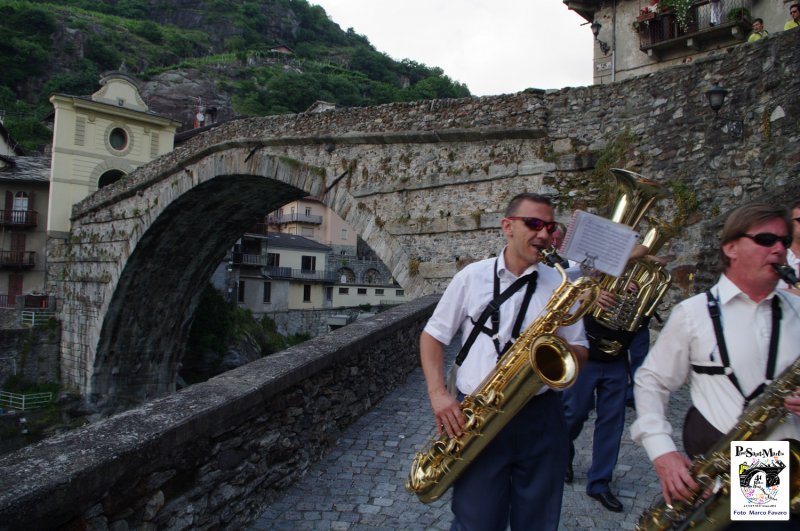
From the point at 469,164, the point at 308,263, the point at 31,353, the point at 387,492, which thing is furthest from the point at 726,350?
the point at 308,263

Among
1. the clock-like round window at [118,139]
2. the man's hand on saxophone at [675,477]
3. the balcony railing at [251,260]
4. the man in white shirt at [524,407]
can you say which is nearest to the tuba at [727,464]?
the man's hand on saxophone at [675,477]

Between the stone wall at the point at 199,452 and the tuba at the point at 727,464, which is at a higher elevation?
the tuba at the point at 727,464

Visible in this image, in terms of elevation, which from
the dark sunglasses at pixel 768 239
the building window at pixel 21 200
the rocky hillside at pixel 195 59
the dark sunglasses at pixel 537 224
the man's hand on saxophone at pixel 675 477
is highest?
the rocky hillside at pixel 195 59

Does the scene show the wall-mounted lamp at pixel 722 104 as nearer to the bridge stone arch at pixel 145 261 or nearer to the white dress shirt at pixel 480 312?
the white dress shirt at pixel 480 312

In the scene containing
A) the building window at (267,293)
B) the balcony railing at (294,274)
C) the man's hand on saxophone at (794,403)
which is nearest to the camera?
the man's hand on saxophone at (794,403)

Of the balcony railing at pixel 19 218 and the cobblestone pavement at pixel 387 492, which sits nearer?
the cobblestone pavement at pixel 387 492

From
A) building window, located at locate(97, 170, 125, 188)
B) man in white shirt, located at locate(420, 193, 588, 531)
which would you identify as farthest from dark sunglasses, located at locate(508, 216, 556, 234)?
building window, located at locate(97, 170, 125, 188)

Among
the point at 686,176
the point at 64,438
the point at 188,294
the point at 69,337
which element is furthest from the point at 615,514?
the point at 69,337

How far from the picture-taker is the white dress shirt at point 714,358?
5.69 ft

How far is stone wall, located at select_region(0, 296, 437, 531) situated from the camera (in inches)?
82.0

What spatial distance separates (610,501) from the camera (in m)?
3.32

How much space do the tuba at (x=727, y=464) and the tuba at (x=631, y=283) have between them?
1.53 m

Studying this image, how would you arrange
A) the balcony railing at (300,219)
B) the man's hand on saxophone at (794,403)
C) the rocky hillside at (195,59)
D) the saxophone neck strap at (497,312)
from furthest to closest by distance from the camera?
the rocky hillside at (195,59)
the balcony railing at (300,219)
the saxophone neck strap at (497,312)
the man's hand on saxophone at (794,403)

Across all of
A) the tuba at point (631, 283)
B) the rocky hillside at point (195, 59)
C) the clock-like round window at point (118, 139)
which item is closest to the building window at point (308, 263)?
the clock-like round window at point (118, 139)
